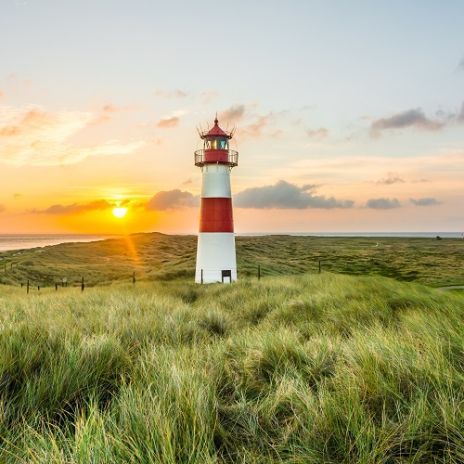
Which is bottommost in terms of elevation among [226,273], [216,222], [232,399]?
[226,273]

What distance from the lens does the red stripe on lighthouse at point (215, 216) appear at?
19.8 m

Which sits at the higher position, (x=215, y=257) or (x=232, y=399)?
(x=215, y=257)

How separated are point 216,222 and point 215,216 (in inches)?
12.0

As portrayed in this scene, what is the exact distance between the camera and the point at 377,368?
10.6 ft

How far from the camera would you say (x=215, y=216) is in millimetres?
19844

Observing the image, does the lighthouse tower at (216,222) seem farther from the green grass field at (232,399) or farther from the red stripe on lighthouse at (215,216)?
the green grass field at (232,399)

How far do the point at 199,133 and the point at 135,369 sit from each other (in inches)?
734

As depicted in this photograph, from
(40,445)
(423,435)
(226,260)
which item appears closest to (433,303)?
(423,435)

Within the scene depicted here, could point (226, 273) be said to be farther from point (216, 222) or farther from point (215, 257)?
point (216, 222)

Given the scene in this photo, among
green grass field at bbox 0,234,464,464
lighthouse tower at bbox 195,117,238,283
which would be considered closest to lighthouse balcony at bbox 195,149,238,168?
lighthouse tower at bbox 195,117,238,283

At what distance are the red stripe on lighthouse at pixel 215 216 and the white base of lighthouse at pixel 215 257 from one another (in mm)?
258

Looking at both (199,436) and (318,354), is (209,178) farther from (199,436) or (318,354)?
(199,436)

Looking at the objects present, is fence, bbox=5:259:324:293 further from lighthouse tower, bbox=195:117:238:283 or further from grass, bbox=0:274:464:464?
grass, bbox=0:274:464:464

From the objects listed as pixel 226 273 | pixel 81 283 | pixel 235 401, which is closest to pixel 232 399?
pixel 235 401
